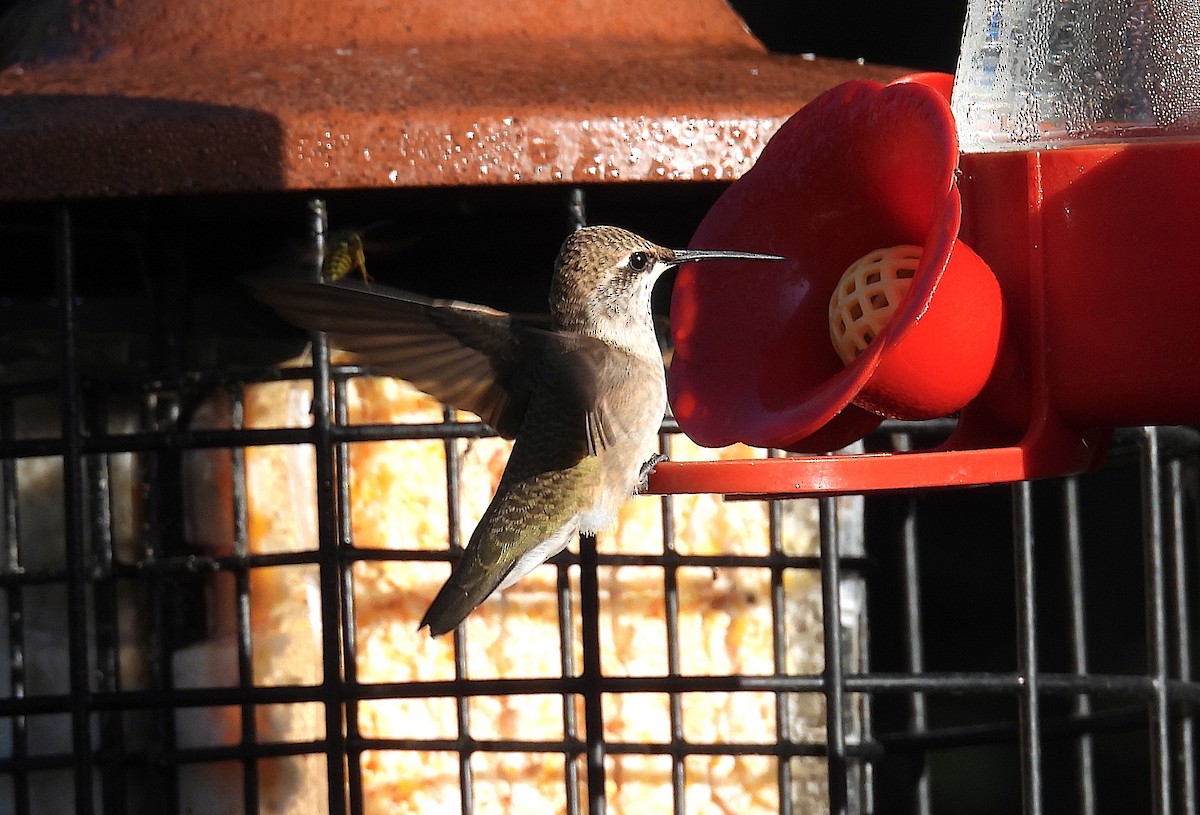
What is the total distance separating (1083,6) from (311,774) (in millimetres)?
1751

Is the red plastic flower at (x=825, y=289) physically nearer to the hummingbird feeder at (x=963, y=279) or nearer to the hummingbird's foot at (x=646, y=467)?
the hummingbird feeder at (x=963, y=279)

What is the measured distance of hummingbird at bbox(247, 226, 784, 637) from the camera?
6.86 ft

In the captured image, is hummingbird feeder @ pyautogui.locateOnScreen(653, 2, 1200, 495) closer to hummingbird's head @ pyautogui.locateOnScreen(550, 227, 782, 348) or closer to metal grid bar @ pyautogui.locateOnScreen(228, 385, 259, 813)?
hummingbird's head @ pyautogui.locateOnScreen(550, 227, 782, 348)

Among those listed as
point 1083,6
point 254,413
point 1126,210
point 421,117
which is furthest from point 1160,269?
point 254,413

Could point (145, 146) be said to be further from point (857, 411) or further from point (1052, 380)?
point (1052, 380)

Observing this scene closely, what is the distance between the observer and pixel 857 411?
1824 millimetres

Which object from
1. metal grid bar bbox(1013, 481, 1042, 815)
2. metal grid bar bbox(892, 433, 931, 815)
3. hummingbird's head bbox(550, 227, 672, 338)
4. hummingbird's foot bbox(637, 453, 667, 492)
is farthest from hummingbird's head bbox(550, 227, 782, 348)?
metal grid bar bbox(892, 433, 931, 815)

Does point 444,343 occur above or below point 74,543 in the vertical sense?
above

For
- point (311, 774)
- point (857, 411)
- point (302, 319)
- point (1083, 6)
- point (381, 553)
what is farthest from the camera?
point (311, 774)

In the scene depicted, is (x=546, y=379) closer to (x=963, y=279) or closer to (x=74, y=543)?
(x=74, y=543)

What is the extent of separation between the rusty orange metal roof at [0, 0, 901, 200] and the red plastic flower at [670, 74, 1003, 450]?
237 millimetres

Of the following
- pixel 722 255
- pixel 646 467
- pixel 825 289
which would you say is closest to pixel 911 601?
pixel 646 467

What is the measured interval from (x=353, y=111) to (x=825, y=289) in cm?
62

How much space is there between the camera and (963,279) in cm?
152
